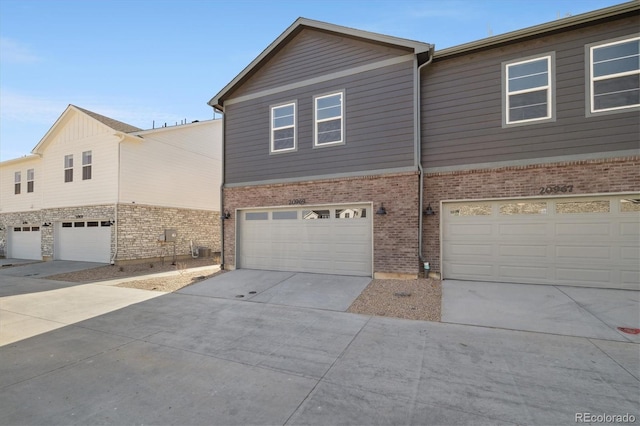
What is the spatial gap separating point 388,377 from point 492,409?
1.10m

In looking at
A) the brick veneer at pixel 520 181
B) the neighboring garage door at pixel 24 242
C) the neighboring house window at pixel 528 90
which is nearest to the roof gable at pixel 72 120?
the neighboring garage door at pixel 24 242

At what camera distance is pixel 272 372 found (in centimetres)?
379

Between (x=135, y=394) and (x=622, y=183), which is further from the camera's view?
(x=622, y=183)

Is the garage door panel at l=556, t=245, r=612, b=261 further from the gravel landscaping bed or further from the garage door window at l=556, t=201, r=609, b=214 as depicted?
the gravel landscaping bed

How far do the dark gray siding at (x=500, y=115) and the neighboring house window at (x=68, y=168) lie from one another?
57.2ft

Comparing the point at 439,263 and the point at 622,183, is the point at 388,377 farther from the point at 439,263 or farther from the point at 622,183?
the point at 622,183

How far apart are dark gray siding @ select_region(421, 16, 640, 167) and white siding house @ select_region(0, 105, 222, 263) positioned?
43.7 ft

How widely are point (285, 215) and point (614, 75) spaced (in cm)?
944

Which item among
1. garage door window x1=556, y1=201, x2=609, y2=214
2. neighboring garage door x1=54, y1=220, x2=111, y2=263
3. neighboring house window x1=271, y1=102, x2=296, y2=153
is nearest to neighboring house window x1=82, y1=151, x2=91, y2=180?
neighboring garage door x1=54, y1=220, x2=111, y2=263

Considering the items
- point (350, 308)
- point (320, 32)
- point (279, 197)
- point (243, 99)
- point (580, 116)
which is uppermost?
point (320, 32)

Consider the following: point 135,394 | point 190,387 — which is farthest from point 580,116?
point 135,394

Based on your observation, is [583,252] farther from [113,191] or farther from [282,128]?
[113,191]

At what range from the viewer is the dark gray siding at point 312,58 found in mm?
9367

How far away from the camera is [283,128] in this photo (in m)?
10.5
